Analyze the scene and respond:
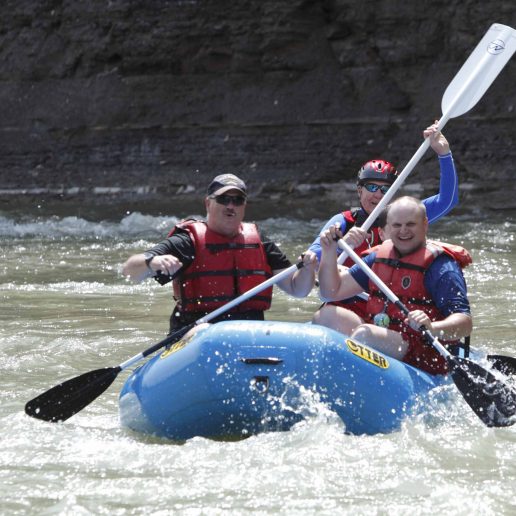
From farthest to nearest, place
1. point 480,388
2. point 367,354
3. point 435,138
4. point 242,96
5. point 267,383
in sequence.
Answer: point 242,96, point 435,138, point 480,388, point 367,354, point 267,383

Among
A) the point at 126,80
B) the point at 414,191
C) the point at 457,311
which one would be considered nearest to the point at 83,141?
the point at 126,80

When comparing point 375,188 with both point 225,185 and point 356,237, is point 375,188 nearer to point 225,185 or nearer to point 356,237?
point 356,237

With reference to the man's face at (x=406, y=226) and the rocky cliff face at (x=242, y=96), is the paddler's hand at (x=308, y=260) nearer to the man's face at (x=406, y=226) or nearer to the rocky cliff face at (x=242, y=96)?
the man's face at (x=406, y=226)

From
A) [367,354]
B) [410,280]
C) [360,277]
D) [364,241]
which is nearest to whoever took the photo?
[367,354]

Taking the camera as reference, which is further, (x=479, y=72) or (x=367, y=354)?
(x=479, y=72)

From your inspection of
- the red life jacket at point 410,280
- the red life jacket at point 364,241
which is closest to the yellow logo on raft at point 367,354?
the red life jacket at point 410,280

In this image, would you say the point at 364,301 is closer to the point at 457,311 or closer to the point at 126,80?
the point at 457,311

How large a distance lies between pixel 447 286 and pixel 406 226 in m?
0.30

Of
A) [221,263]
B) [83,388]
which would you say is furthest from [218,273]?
[83,388]

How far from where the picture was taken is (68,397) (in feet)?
15.9

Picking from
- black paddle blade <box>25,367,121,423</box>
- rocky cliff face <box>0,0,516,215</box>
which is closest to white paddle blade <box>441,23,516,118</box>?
black paddle blade <box>25,367,121,423</box>

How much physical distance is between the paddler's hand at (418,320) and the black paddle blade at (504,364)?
64 cm

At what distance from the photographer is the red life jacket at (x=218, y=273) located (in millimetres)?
4953

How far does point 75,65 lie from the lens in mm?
A: 14969
